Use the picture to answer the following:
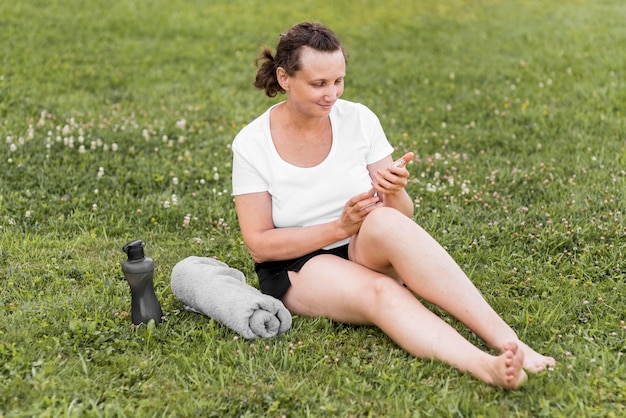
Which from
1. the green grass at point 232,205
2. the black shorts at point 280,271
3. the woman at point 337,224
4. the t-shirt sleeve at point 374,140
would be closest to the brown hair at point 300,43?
the woman at point 337,224

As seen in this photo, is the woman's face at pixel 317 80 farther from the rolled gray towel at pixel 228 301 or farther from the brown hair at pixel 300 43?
the rolled gray towel at pixel 228 301

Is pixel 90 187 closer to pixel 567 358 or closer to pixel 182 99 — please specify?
pixel 182 99

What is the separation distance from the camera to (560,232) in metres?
5.13

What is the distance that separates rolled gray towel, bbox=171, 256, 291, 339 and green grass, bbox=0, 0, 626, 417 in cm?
8

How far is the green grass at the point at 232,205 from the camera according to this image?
350 cm

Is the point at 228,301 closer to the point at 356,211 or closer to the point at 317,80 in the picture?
the point at 356,211

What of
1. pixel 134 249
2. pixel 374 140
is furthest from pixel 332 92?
pixel 134 249

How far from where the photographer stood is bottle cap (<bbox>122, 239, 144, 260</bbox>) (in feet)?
13.0

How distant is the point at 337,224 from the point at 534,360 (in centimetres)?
114

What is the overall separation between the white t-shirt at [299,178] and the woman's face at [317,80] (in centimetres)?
28

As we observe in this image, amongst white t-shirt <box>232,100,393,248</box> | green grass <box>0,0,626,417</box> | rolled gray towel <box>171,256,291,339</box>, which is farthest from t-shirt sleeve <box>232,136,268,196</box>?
green grass <box>0,0,626,417</box>

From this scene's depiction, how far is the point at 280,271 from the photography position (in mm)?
4215

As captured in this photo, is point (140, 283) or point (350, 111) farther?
point (350, 111)

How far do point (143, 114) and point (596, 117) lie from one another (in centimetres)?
433
